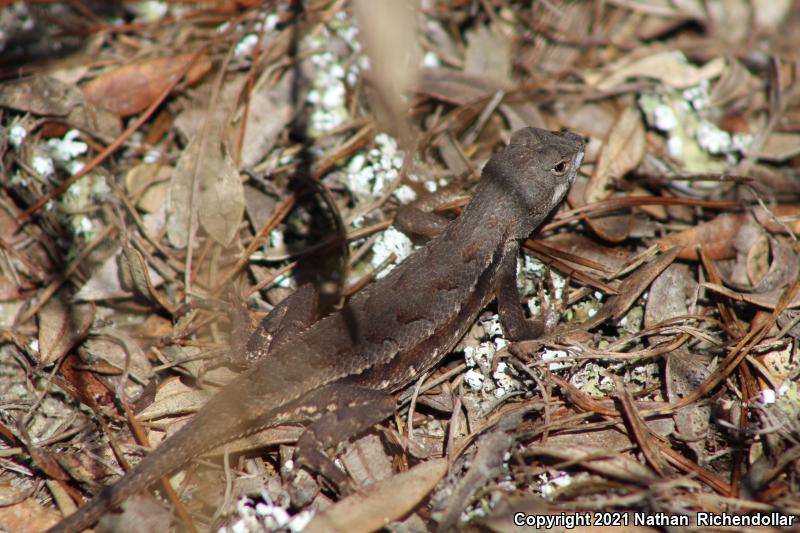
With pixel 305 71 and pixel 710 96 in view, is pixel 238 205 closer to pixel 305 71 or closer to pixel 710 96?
pixel 305 71

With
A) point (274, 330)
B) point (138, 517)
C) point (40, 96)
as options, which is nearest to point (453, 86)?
point (274, 330)

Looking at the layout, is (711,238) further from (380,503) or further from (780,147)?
(380,503)

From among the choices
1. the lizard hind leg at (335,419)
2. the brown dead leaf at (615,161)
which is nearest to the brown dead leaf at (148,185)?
the lizard hind leg at (335,419)

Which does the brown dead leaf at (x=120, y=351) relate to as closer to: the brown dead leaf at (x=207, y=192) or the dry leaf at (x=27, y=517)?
the brown dead leaf at (x=207, y=192)

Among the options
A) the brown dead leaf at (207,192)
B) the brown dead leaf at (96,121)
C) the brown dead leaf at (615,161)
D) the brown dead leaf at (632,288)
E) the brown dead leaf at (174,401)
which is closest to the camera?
the brown dead leaf at (174,401)

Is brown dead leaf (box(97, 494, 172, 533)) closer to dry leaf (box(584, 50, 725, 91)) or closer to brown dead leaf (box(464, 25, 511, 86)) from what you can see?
brown dead leaf (box(464, 25, 511, 86))

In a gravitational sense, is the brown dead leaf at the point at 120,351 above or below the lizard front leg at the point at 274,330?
above

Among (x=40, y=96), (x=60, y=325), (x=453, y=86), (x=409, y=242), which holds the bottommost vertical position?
(x=409, y=242)

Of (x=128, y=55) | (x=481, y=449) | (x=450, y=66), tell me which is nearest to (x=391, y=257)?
(x=481, y=449)
